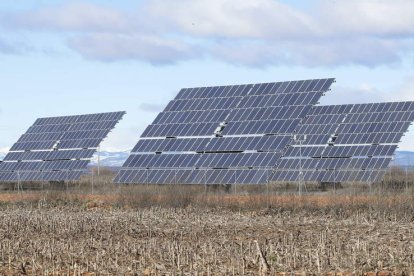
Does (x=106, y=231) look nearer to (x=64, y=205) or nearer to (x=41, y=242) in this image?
(x=41, y=242)

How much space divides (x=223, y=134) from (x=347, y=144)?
6.27 meters

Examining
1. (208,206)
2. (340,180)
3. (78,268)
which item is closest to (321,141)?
(340,180)

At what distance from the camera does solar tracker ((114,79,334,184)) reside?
40312mm

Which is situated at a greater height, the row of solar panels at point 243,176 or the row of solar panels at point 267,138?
the row of solar panels at point 267,138

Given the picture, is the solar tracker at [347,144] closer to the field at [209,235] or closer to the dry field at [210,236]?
the field at [209,235]

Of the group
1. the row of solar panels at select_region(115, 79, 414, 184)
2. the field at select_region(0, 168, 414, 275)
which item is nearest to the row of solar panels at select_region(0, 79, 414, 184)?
the row of solar panels at select_region(115, 79, 414, 184)

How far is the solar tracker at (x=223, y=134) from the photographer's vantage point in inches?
1587

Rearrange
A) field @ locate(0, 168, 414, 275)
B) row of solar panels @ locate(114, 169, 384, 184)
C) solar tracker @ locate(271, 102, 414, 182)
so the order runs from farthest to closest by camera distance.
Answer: solar tracker @ locate(271, 102, 414, 182) < row of solar panels @ locate(114, 169, 384, 184) < field @ locate(0, 168, 414, 275)

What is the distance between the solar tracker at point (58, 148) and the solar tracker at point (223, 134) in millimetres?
4987

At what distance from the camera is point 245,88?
4647cm

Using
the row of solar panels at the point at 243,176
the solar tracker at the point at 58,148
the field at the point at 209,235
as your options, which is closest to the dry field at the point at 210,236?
the field at the point at 209,235

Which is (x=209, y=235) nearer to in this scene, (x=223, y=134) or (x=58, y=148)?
(x=223, y=134)

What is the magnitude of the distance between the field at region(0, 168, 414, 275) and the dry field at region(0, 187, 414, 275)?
3 cm

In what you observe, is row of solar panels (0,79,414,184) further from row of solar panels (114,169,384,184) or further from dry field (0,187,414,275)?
dry field (0,187,414,275)
